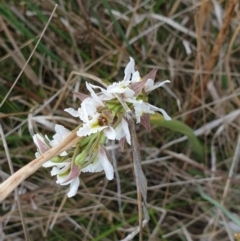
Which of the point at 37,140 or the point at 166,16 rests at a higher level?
the point at 37,140

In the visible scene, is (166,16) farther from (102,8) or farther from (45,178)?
(45,178)

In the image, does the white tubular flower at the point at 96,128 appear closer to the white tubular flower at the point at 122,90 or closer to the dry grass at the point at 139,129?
the white tubular flower at the point at 122,90

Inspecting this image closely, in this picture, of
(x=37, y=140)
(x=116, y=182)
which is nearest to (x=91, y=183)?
(x=116, y=182)

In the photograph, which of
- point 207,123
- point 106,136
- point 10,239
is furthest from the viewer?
point 207,123

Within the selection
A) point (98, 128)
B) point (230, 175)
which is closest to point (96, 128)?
point (98, 128)

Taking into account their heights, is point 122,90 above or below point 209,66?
above

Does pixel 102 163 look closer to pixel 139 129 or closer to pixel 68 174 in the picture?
pixel 68 174

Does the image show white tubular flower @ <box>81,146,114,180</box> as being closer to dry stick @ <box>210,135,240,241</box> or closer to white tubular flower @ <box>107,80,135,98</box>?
white tubular flower @ <box>107,80,135,98</box>
